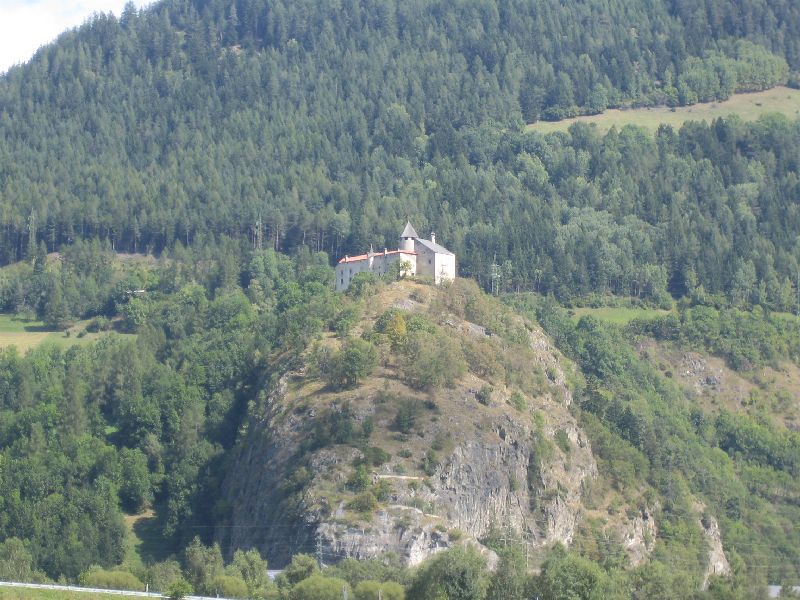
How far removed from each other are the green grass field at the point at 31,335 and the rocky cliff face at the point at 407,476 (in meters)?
46.1

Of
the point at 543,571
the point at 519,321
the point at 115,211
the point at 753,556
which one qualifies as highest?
the point at 115,211

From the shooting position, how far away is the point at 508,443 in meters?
116

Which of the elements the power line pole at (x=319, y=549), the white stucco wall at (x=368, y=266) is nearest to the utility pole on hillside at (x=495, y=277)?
the white stucco wall at (x=368, y=266)

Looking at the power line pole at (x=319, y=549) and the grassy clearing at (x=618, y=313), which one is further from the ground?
the grassy clearing at (x=618, y=313)

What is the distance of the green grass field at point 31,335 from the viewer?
541ft

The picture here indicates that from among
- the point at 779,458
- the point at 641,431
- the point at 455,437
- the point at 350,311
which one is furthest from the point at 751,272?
the point at 455,437

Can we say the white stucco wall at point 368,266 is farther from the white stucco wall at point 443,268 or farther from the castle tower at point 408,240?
the white stucco wall at point 443,268

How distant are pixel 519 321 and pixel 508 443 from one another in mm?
29356

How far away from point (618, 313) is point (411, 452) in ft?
223

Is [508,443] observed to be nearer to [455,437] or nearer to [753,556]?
[455,437]

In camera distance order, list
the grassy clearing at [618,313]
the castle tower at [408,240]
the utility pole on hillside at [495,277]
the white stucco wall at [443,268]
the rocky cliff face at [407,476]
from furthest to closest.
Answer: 1. the utility pole on hillside at [495,277]
2. the grassy clearing at [618,313]
3. the castle tower at [408,240]
4. the white stucco wall at [443,268]
5. the rocky cliff face at [407,476]

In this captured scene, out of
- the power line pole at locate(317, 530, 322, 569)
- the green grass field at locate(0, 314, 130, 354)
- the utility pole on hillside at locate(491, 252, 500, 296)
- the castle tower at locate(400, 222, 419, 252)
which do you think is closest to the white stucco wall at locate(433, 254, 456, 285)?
the castle tower at locate(400, 222, 419, 252)

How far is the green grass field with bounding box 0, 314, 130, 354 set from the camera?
165 metres

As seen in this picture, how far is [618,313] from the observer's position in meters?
173
